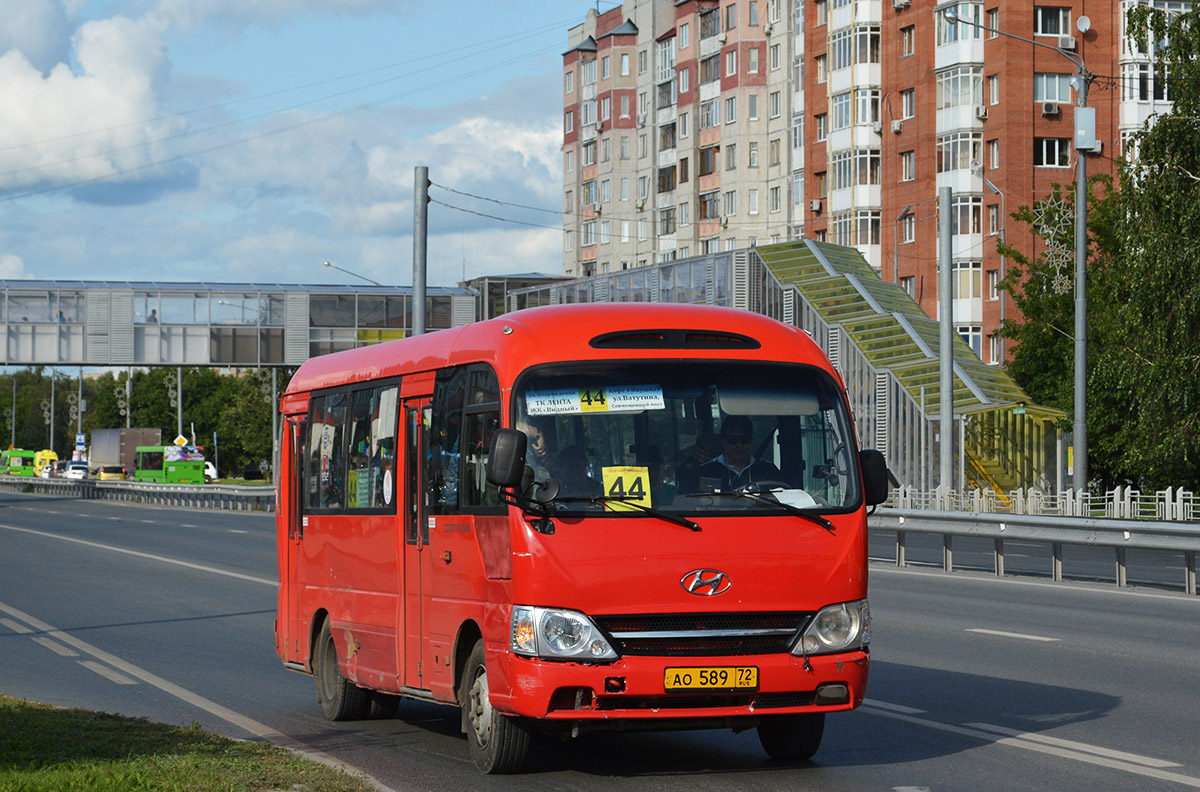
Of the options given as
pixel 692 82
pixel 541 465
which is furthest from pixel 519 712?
pixel 692 82

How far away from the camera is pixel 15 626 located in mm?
18547

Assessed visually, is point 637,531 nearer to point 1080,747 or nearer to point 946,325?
point 1080,747

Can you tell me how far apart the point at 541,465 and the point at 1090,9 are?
220ft

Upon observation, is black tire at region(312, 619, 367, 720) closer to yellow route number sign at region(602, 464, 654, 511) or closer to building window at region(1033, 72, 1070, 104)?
yellow route number sign at region(602, 464, 654, 511)

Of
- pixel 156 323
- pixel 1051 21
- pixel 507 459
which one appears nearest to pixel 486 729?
pixel 507 459

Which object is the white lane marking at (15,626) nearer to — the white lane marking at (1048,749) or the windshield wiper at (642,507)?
the white lane marking at (1048,749)

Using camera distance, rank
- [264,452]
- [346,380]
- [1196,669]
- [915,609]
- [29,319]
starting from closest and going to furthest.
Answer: [346,380] → [1196,669] → [915,609] → [29,319] → [264,452]

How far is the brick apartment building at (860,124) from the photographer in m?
70.6

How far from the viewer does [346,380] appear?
11945 mm

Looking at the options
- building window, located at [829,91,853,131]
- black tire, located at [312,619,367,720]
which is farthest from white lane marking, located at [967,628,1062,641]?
building window, located at [829,91,853,131]

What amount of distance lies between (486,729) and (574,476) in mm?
Answer: 1391

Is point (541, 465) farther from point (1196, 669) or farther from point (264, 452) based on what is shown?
point (264, 452)

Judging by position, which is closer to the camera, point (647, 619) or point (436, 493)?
point (647, 619)

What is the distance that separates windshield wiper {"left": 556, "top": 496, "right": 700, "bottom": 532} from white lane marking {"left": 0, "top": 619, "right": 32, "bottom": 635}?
35.9ft
